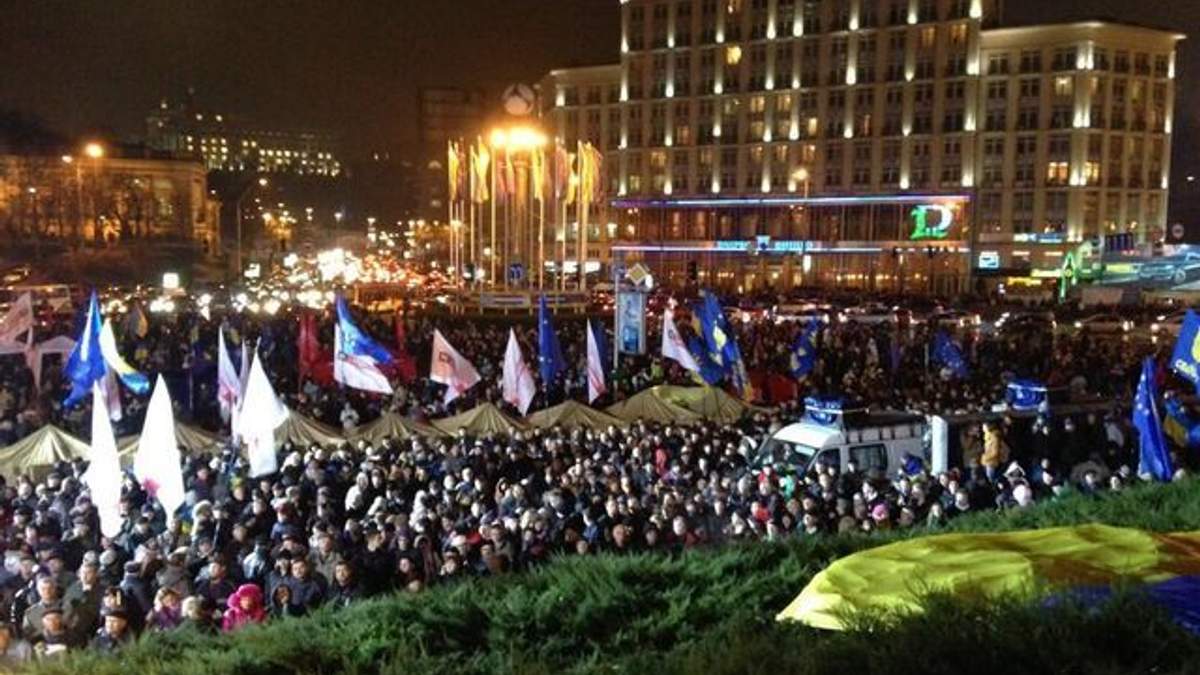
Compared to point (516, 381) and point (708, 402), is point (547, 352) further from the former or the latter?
point (708, 402)

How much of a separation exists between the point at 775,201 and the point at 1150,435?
227 feet

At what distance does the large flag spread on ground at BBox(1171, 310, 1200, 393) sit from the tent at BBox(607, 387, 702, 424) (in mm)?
7921

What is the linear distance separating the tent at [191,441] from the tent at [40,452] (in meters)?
0.63

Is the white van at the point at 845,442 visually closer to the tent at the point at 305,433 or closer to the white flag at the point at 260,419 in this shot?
the white flag at the point at 260,419

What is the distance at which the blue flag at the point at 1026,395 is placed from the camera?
17.2 metres

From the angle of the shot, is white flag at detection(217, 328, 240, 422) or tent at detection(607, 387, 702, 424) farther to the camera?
tent at detection(607, 387, 702, 424)

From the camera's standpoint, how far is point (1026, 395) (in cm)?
1759

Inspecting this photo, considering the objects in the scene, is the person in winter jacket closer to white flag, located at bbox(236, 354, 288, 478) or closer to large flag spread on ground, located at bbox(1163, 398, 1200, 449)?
white flag, located at bbox(236, 354, 288, 478)

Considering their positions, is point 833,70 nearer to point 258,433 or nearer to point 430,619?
point 258,433

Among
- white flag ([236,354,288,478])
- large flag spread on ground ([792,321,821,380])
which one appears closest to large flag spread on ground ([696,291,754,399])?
large flag spread on ground ([792,321,821,380])

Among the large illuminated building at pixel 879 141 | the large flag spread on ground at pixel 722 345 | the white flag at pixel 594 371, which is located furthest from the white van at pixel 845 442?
the large illuminated building at pixel 879 141

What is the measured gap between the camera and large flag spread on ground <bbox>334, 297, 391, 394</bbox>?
1855 cm

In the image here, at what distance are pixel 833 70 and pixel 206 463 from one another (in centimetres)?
7168

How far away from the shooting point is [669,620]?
20.0 feet
